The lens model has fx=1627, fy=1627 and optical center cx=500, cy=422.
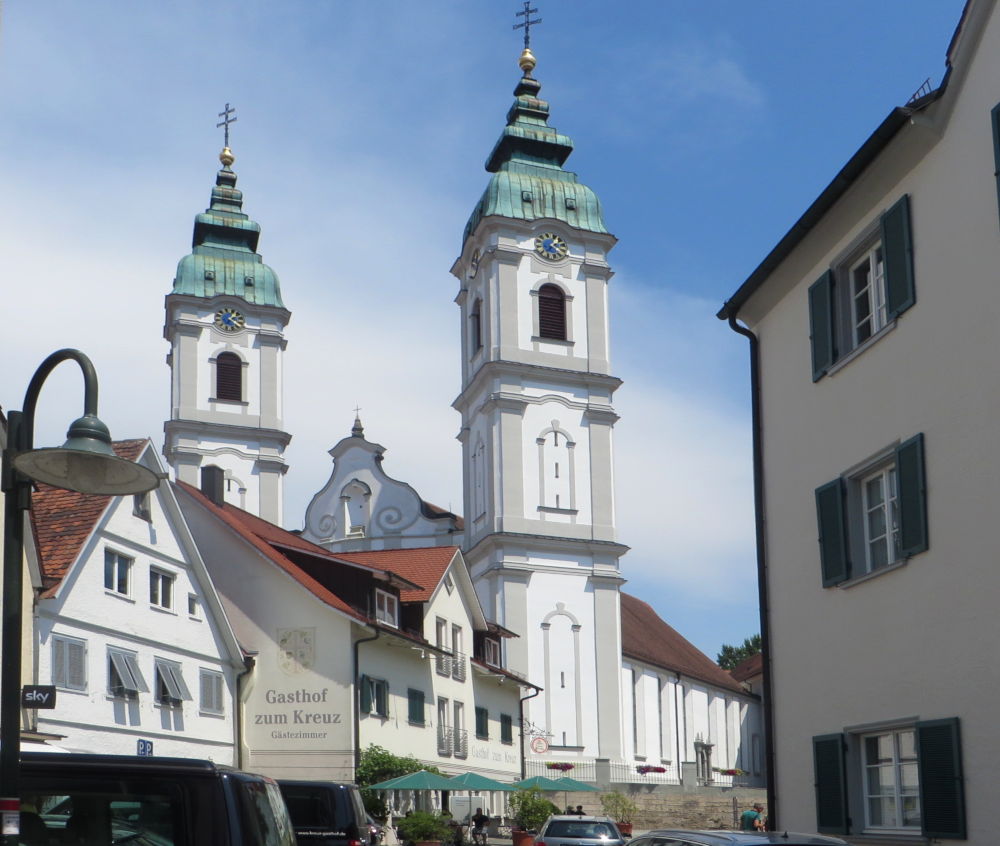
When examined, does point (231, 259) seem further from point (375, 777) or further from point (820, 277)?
point (820, 277)

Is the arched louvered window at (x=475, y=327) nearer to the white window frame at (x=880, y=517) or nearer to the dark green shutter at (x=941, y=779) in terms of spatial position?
the white window frame at (x=880, y=517)

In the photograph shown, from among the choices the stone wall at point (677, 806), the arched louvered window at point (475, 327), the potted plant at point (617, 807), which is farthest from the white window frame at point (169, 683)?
the arched louvered window at point (475, 327)

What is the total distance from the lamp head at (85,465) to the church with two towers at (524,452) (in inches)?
1789

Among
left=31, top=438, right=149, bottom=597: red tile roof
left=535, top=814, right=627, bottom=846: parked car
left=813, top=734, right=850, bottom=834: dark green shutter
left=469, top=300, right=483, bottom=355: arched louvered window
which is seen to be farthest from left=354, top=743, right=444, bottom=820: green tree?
left=469, top=300, right=483, bottom=355: arched louvered window

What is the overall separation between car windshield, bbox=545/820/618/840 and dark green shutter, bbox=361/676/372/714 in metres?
11.8

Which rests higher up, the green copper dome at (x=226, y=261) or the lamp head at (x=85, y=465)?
the green copper dome at (x=226, y=261)

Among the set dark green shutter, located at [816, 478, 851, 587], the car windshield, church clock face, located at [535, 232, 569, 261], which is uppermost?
church clock face, located at [535, 232, 569, 261]

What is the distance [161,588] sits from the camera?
33781 mm

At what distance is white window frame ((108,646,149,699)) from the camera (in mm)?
31156

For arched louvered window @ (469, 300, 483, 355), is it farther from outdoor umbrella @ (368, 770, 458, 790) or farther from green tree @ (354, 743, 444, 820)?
outdoor umbrella @ (368, 770, 458, 790)

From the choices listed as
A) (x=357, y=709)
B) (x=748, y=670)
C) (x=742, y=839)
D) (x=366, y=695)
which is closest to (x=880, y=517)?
(x=742, y=839)

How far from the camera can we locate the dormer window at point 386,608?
4039cm

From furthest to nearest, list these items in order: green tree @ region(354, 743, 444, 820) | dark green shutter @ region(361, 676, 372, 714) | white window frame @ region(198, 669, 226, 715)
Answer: dark green shutter @ region(361, 676, 372, 714) → green tree @ region(354, 743, 444, 820) → white window frame @ region(198, 669, 226, 715)

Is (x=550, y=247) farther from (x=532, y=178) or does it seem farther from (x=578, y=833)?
Answer: (x=578, y=833)
